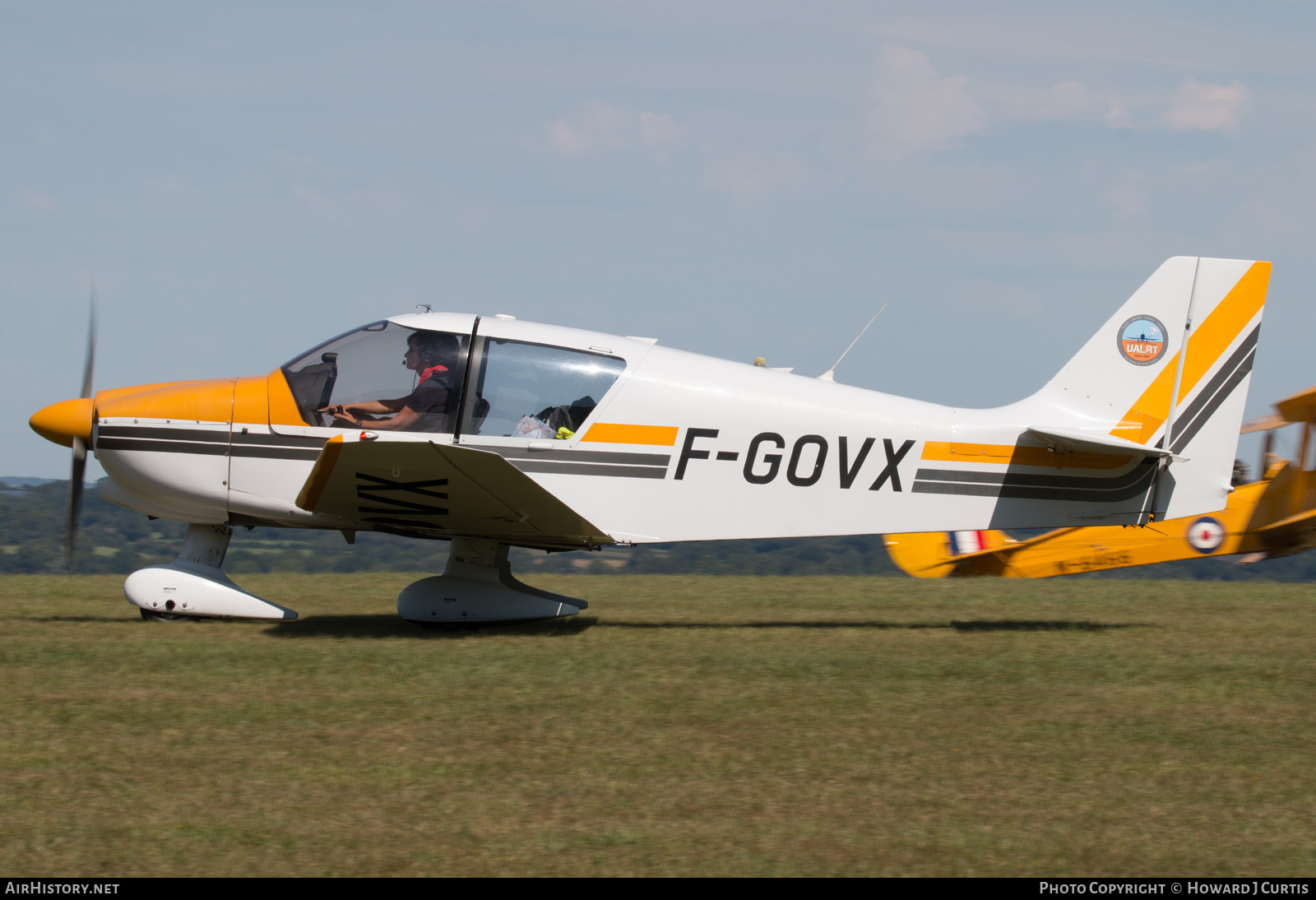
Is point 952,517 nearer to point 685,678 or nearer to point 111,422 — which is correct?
point 685,678

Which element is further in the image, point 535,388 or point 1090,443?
point 535,388

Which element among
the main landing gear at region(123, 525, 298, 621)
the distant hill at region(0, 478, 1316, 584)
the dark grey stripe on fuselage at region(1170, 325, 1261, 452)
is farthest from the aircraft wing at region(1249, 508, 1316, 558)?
the main landing gear at region(123, 525, 298, 621)

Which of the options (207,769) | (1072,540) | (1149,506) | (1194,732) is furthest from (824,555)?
(207,769)

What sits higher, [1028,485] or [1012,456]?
[1012,456]

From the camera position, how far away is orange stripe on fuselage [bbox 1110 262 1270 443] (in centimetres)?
745

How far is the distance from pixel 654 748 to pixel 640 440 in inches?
123

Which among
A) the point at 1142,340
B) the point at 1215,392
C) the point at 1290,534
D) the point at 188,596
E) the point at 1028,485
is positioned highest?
the point at 1142,340

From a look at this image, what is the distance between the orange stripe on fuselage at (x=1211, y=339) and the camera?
745 cm

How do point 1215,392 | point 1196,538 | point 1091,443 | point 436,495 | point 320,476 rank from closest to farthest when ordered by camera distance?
point 320,476 < point 436,495 < point 1091,443 < point 1215,392 < point 1196,538

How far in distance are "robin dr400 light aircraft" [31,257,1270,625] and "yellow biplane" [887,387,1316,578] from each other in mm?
2035

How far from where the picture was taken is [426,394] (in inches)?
283

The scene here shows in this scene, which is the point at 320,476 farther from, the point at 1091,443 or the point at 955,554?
the point at 955,554

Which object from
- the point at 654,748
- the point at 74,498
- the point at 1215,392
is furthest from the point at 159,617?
the point at 1215,392

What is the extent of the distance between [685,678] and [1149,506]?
3676 millimetres
